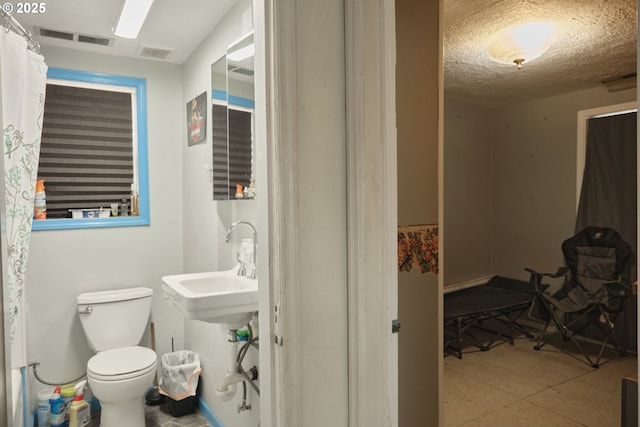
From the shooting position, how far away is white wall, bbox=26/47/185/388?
2.85 meters

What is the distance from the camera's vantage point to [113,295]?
9.46ft

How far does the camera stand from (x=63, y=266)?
2.91 meters

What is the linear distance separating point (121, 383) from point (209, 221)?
106 cm

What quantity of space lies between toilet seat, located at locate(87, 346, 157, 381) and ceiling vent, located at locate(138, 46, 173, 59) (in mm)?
2018

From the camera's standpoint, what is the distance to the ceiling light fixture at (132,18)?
2.20m

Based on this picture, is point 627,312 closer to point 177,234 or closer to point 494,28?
point 494,28

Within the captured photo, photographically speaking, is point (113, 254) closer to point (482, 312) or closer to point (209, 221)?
point (209, 221)

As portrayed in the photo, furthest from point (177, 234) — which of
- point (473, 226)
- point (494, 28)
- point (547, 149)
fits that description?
point (547, 149)

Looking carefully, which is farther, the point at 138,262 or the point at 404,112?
the point at 138,262

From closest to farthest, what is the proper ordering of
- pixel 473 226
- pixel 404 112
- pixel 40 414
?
pixel 404 112, pixel 40 414, pixel 473 226

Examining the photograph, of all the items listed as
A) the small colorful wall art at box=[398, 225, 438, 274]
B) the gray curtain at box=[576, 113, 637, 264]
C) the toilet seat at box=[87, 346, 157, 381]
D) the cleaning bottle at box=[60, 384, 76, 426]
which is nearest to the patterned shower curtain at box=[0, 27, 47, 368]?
the toilet seat at box=[87, 346, 157, 381]

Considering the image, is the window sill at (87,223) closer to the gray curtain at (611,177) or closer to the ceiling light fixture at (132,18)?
the ceiling light fixture at (132,18)

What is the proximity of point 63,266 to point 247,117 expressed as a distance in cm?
178

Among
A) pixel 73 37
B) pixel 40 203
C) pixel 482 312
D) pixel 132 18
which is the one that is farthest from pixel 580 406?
pixel 73 37
